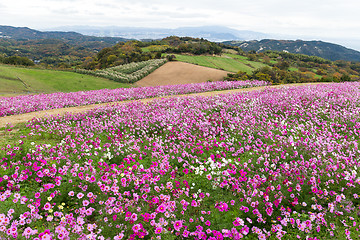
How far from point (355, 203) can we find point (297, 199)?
64.2 inches

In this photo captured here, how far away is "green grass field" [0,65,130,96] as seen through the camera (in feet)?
89.0

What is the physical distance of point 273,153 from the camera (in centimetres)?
616

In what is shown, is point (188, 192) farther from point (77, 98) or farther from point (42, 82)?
point (42, 82)

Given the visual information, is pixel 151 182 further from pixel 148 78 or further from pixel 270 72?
pixel 270 72

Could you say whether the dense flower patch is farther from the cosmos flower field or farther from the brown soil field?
the brown soil field

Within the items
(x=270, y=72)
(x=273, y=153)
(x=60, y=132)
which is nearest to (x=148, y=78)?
(x=270, y=72)

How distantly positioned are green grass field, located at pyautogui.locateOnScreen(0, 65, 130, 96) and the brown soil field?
660cm

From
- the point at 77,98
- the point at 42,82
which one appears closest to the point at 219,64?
the point at 42,82

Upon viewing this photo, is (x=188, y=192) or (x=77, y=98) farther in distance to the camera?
(x=77, y=98)

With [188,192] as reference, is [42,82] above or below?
above

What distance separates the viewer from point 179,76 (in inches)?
1700

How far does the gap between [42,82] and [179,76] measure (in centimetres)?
2385

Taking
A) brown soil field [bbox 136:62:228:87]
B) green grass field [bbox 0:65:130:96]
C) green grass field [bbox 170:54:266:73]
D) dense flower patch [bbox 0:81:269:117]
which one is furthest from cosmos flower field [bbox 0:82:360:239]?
green grass field [bbox 170:54:266:73]

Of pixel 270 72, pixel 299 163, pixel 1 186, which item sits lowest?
pixel 1 186
